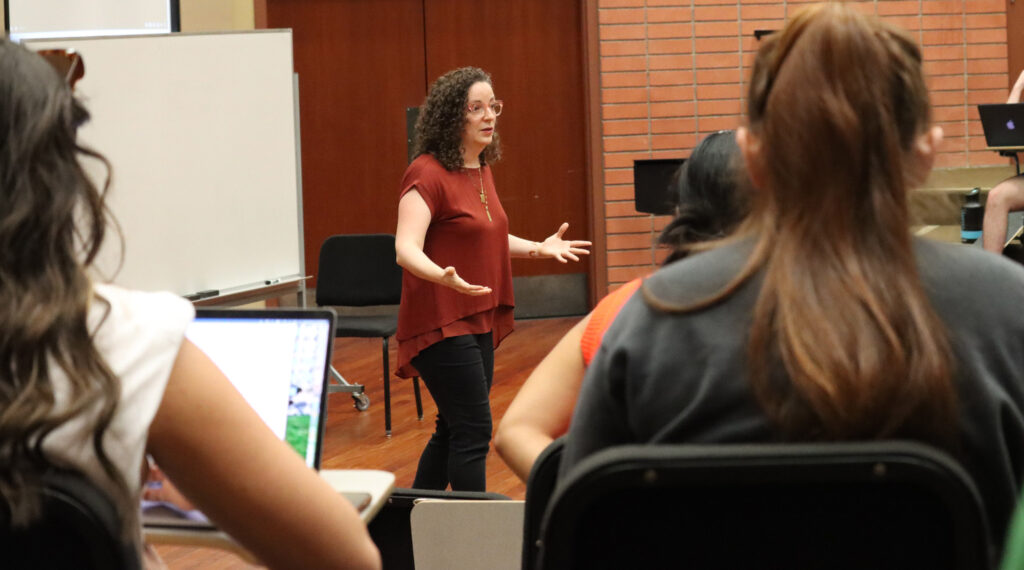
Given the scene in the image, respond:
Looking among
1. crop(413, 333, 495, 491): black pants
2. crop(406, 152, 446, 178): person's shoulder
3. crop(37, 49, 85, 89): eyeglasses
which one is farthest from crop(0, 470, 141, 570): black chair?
crop(406, 152, 446, 178): person's shoulder

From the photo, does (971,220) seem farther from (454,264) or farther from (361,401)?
(454,264)

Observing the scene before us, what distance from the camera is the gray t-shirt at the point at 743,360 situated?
1.00m

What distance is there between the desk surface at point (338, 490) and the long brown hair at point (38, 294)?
1.09ft

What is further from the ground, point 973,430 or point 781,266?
point 781,266

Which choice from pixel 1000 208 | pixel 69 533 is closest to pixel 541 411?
pixel 69 533

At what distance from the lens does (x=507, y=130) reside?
7727 mm

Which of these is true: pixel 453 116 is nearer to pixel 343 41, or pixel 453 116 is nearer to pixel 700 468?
pixel 700 468

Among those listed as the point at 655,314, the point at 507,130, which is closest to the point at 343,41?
the point at 507,130

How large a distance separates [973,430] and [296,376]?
0.90 m

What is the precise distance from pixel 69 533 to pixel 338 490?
2.31 feet

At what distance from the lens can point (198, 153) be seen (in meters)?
3.89

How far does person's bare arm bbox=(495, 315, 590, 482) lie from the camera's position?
1.48m

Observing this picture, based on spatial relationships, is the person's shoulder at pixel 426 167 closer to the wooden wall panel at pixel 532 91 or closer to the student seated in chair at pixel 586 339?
the student seated in chair at pixel 586 339

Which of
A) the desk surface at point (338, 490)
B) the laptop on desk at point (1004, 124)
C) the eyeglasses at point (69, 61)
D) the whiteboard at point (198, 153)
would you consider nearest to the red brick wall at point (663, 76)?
the laptop on desk at point (1004, 124)
